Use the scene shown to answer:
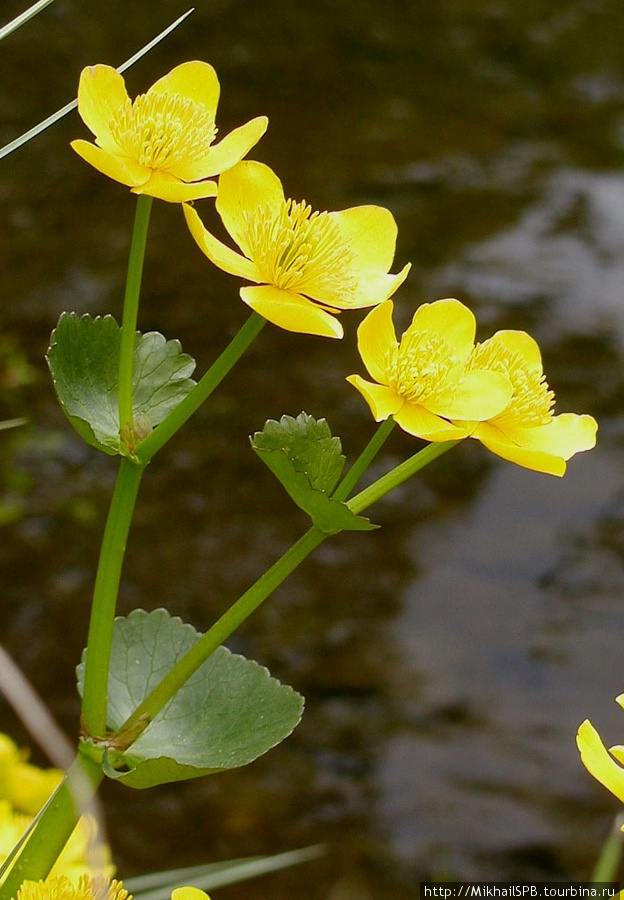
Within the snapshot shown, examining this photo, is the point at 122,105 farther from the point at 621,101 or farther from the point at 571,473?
the point at 621,101

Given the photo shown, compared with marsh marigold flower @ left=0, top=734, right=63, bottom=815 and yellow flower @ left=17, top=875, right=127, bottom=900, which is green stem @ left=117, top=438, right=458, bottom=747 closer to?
yellow flower @ left=17, top=875, right=127, bottom=900

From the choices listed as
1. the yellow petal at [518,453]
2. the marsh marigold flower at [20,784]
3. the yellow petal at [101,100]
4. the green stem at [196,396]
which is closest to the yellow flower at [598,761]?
the yellow petal at [518,453]

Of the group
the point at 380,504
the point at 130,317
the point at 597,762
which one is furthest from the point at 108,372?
the point at 380,504

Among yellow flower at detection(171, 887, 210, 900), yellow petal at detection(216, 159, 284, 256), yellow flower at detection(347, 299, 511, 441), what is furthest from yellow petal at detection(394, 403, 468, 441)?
yellow flower at detection(171, 887, 210, 900)

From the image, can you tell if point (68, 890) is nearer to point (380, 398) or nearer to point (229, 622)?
point (229, 622)

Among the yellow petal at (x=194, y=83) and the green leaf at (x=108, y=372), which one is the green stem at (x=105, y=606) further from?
the yellow petal at (x=194, y=83)
